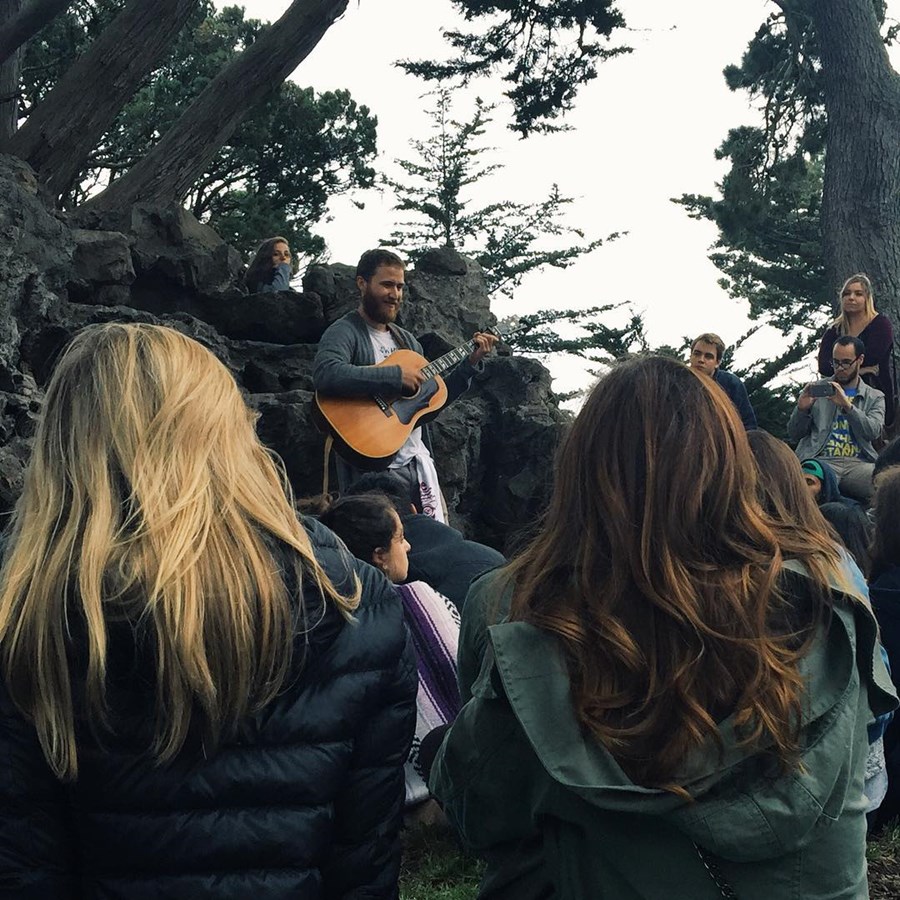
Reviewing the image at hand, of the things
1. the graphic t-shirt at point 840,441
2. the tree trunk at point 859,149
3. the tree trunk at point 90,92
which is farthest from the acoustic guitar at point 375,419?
the tree trunk at point 859,149

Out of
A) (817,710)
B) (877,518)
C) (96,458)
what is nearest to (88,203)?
(877,518)

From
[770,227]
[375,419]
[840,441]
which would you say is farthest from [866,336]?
[770,227]

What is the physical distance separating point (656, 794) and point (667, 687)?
0.51 feet

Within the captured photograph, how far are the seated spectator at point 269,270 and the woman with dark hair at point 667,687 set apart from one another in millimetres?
7456

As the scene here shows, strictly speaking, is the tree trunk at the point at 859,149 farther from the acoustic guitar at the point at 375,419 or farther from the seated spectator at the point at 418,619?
the seated spectator at the point at 418,619

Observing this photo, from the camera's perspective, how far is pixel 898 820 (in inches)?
145

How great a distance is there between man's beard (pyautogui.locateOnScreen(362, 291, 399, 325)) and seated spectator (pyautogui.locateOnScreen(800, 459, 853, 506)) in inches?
95.9

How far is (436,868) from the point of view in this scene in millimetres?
3475

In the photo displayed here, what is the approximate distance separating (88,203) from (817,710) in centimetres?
876

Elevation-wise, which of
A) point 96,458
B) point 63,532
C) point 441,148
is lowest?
point 63,532

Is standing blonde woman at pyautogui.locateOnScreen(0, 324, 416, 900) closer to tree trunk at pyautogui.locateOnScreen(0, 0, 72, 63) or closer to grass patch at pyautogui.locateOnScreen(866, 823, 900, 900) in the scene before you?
grass patch at pyautogui.locateOnScreen(866, 823, 900, 900)

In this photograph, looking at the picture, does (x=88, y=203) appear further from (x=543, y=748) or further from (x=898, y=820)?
(x=543, y=748)

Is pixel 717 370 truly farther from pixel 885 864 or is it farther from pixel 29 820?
pixel 29 820

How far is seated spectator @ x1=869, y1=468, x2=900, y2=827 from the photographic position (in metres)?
3.63
